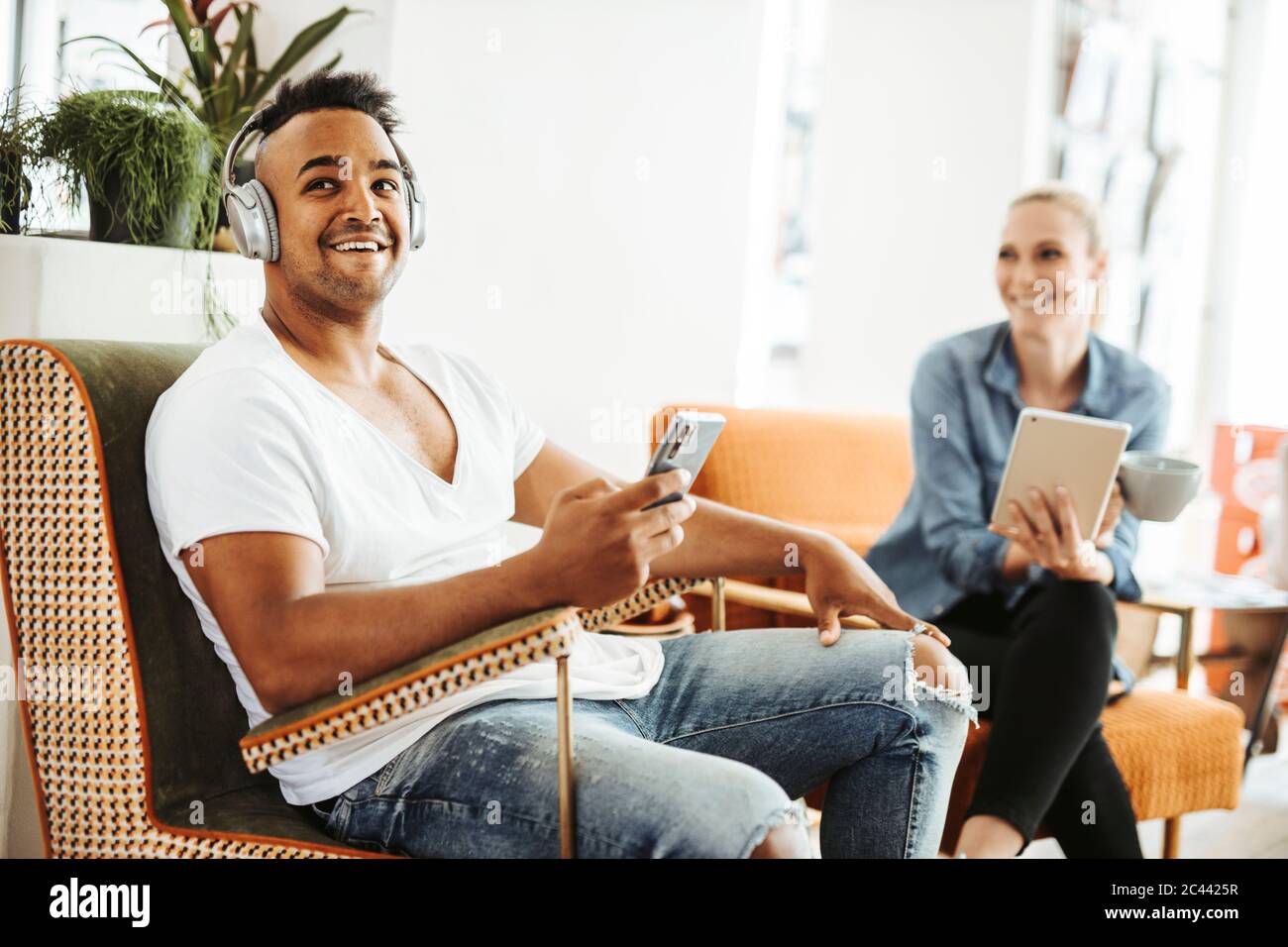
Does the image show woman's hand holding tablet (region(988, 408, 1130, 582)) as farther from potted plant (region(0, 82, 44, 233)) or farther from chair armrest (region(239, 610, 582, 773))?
potted plant (region(0, 82, 44, 233))

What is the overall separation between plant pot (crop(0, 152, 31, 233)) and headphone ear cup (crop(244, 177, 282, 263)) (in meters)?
0.43

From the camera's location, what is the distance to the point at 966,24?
3533 millimetres

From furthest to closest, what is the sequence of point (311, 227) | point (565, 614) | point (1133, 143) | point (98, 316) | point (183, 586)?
point (1133, 143) < point (98, 316) < point (311, 227) < point (183, 586) < point (565, 614)

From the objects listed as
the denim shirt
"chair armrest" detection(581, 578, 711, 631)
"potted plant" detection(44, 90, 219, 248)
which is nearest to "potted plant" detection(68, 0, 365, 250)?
"potted plant" detection(44, 90, 219, 248)

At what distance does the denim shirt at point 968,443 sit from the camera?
79.2 inches

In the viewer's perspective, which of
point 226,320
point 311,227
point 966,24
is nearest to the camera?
point 311,227

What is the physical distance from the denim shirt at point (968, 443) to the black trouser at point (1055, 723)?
0.42 feet

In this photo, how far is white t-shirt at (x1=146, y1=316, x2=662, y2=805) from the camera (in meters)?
1.16

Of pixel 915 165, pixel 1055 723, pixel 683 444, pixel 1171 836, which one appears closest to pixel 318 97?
pixel 683 444

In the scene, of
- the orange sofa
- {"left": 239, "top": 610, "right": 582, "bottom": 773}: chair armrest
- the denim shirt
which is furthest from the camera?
the denim shirt

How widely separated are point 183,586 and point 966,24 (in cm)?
303
